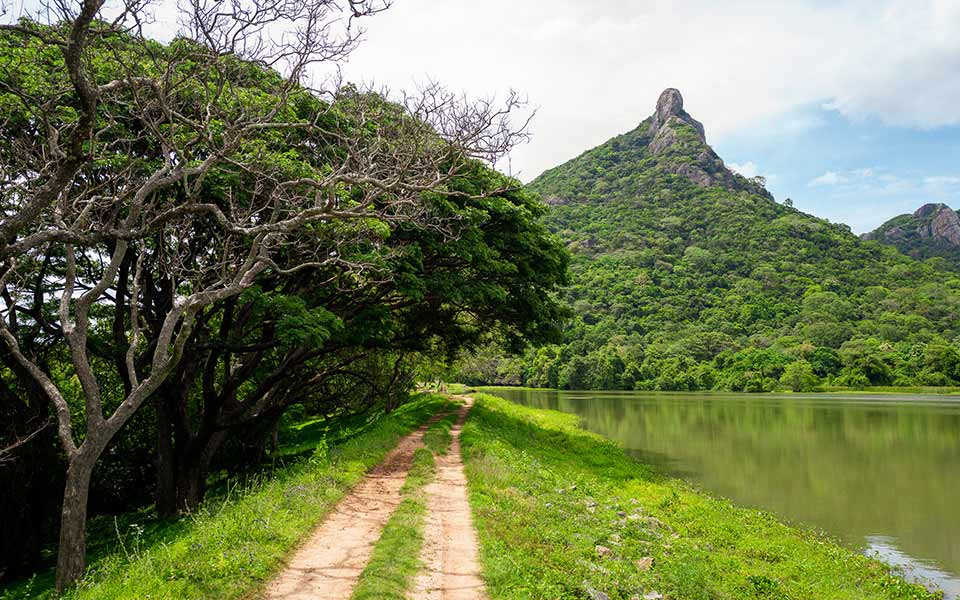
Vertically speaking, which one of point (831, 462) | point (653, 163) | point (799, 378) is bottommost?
point (799, 378)

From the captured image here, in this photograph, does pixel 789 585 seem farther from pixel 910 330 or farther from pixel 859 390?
pixel 910 330

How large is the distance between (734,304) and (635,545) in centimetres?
9343

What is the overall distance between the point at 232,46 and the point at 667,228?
5031 inches

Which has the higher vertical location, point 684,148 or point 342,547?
point 684,148

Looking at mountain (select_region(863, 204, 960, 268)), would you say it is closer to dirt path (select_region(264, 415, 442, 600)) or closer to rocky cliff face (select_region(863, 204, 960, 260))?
rocky cliff face (select_region(863, 204, 960, 260))

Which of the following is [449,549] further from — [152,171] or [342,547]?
[152,171]

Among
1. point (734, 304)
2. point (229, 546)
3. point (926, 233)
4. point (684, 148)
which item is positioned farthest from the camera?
point (684, 148)

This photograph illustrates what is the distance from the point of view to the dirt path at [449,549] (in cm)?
720

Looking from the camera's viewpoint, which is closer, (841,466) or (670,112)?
(841,466)

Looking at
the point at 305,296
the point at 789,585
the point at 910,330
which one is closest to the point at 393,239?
the point at 305,296

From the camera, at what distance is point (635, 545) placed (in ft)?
33.2

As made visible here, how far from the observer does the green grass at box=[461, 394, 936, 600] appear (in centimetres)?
796

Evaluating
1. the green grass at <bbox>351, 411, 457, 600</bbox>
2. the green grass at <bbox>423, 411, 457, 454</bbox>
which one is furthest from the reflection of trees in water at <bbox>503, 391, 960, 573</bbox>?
the green grass at <bbox>351, 411, 457, 600</bbox>

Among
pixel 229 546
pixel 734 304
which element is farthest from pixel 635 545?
pixel 734 304
